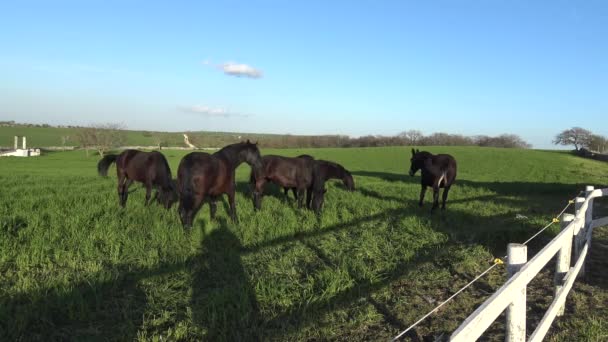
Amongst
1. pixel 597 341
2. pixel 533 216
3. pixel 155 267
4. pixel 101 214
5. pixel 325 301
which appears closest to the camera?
pixel 597 341

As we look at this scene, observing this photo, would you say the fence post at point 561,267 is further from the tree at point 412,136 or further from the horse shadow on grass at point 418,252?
the tree at point 412,136

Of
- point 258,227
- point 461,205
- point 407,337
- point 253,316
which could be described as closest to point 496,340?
point 407,337

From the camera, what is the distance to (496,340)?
354cm

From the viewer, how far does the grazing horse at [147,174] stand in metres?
9.62

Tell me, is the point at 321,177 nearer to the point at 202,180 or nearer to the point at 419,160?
the point at 419,160

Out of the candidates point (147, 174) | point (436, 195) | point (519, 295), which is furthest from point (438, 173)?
point (519, 295)

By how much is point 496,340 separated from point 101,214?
7.57 m

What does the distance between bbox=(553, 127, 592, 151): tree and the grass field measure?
9834 centimetres

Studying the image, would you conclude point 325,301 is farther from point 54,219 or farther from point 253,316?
point 54,219

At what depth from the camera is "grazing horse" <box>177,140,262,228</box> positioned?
7.59 m

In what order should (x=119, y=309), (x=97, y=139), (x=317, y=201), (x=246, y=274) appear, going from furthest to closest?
(x=97, y=139), (x=317, y=201), (x=246, y=274), (x=119, y=309)

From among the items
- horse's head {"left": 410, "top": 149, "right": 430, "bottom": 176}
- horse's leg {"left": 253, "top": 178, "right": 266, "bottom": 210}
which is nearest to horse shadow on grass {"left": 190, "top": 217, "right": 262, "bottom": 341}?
horse's leg {"left": 253, "top": 178, "right": 266, "bottom": 210}

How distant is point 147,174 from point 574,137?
106 metres

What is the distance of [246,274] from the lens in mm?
5020
